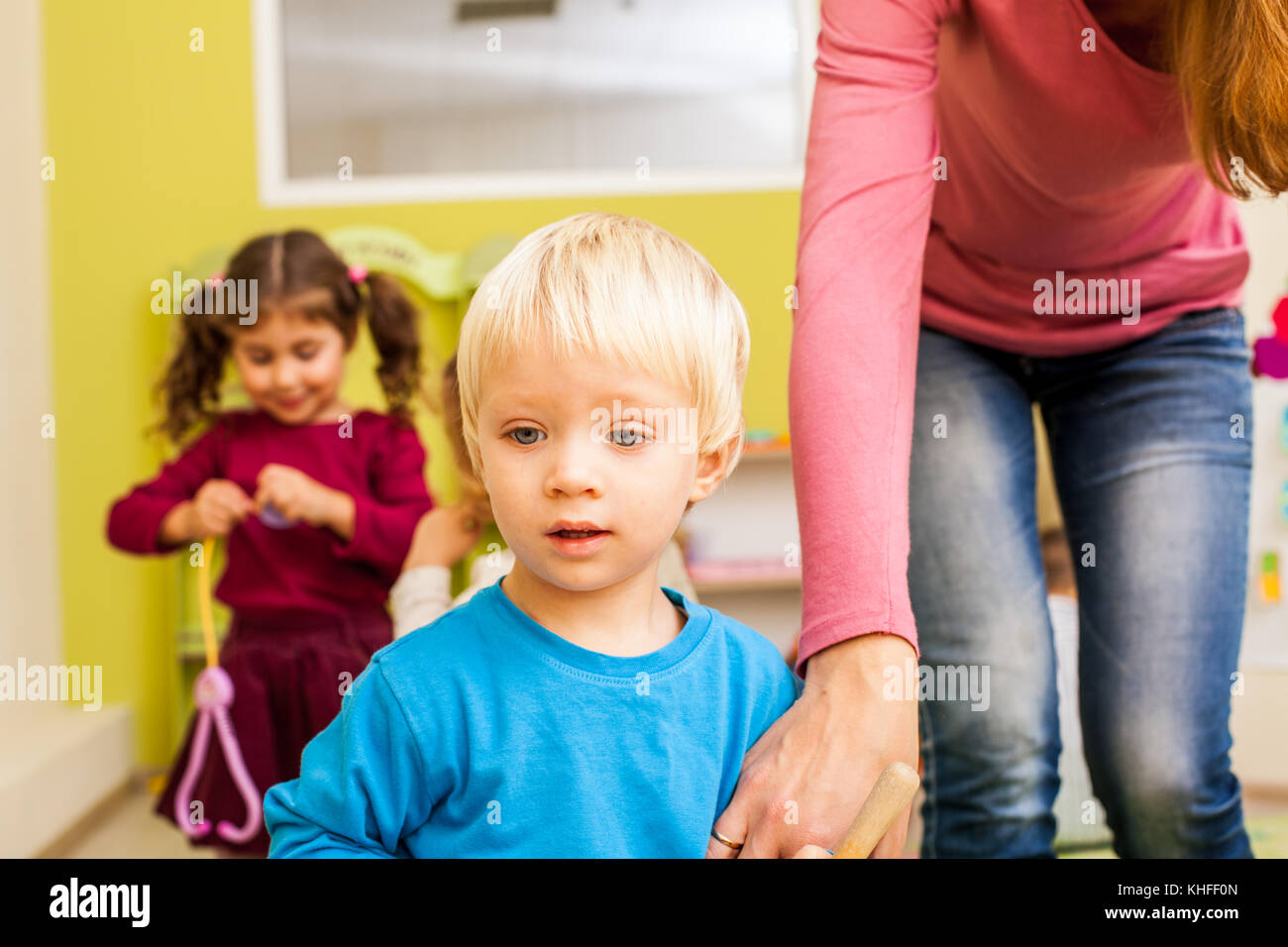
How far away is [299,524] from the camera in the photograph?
1.69m

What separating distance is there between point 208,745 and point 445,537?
604 millimetres

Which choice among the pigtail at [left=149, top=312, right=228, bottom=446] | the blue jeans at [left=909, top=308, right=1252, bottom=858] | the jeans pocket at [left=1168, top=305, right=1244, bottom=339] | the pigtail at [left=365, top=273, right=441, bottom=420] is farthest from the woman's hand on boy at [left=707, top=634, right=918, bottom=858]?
the pigtail at [left=149, top=312, right=228, bottom=446]

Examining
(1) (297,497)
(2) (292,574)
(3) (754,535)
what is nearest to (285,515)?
(1) (297,497)

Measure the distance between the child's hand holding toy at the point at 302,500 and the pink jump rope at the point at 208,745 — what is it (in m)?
0.13

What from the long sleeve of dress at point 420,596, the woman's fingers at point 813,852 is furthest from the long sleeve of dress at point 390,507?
the woman's fingers at point 813,852

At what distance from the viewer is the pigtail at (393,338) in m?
1.82

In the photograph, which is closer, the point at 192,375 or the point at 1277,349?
the point at 1277,349

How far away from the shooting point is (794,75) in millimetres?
2816

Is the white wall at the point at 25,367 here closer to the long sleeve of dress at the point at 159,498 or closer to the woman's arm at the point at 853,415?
the long sleeve of dress at the point at 159,498

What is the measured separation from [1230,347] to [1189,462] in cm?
11

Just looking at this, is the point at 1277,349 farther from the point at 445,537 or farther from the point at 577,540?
the point at 577,540
